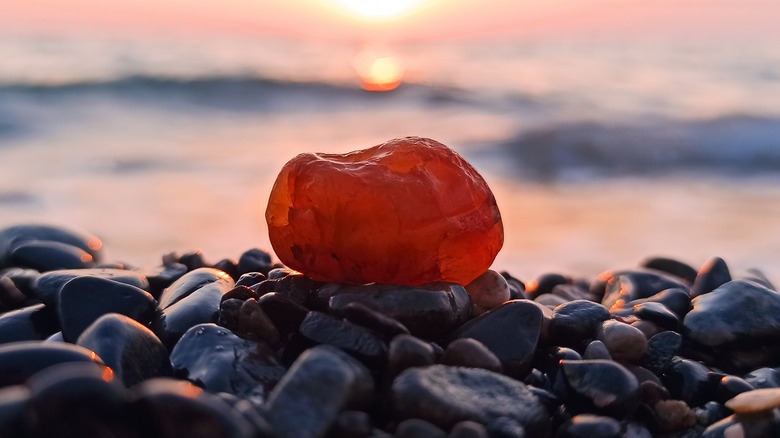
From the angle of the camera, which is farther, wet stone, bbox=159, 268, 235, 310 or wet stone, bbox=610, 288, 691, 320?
wet stone, bbox=610, 288, 691, 320

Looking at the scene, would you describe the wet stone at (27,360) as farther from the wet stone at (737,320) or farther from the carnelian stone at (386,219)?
the wet stone at (737,320)

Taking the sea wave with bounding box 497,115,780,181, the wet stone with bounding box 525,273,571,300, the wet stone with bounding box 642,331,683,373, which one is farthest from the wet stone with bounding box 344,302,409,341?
the sea wave with bounding box 497,115,780,181

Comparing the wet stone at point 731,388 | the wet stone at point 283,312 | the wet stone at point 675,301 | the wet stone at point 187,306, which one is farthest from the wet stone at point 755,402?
the wet stone at point 187,306

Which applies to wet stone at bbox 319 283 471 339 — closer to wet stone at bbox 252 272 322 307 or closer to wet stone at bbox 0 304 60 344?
wet stone at bbox 252 272 322 307

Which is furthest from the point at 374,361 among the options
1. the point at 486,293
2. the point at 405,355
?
the point at 486,293

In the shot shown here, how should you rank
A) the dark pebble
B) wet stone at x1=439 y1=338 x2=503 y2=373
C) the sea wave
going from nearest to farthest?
wet stone at x1=439 y1=338 x2=503 y2=373 → the dark pebble → the sea wave

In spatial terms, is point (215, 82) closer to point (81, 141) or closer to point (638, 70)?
point (81, 141)

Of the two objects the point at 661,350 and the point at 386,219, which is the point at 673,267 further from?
the point at 386,219
